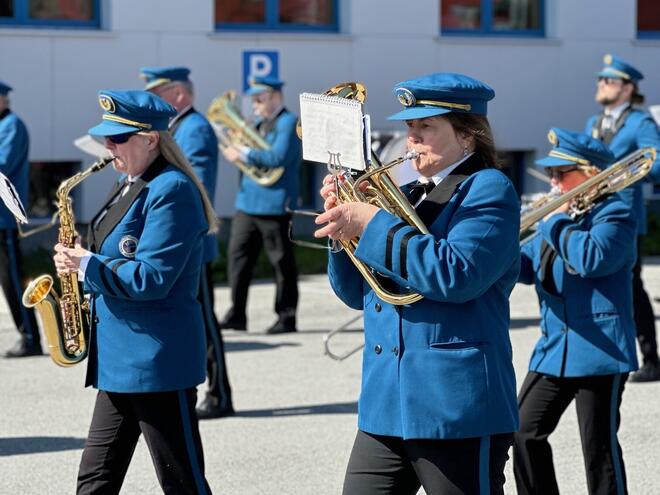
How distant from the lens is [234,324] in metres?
11.1

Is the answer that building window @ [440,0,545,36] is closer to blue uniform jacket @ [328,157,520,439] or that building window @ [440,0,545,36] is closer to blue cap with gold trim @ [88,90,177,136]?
blue cap with gold trim @ [88,90,177,136]

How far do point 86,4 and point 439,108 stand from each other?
1171 cm

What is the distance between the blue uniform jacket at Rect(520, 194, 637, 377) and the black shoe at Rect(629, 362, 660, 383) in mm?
3283

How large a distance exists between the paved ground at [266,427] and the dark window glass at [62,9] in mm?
5190

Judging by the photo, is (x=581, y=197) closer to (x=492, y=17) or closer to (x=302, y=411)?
(x=302, y=411)

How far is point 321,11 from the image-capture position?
1664 centimetres

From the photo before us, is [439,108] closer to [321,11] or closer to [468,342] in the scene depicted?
[468,342]

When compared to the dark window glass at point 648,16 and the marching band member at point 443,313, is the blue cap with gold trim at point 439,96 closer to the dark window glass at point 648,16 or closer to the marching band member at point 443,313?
the marching band member at point 443,313

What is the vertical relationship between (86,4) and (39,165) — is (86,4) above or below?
above

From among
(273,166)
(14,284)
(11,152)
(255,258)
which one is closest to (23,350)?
(14,284)

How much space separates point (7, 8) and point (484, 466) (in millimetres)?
11882

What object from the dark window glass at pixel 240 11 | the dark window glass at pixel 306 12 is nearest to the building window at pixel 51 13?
the dark window glass at pixel 240 11

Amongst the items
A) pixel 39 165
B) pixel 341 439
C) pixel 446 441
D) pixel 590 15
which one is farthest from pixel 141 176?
pixel 590 15

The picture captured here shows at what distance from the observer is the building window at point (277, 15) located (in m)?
16.1
